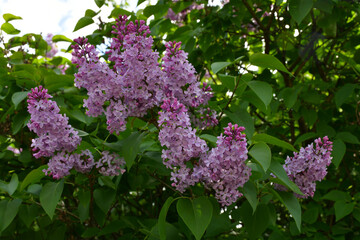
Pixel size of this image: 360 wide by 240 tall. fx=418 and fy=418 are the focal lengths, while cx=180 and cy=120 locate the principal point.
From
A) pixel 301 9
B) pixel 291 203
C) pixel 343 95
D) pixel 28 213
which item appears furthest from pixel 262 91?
pixel 28 213

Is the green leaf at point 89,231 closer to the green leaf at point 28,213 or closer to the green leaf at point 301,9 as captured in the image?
the green leaf at point 28,213

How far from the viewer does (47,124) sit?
→ 1.30 m

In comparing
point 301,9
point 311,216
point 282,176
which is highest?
point 301,9

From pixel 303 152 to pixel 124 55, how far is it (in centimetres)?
67

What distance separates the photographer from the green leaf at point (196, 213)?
48.4 inches

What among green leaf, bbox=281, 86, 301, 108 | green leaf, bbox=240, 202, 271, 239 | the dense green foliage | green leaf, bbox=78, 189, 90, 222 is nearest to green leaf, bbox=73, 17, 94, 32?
the dense green foliage

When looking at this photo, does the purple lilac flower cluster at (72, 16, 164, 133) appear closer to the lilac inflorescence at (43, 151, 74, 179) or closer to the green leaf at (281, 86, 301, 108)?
the lilac inflorescence at (43, 151, 74, 179)

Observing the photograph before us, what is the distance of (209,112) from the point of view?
1.56 m

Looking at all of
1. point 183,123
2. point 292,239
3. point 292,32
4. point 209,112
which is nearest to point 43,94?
point 183,123

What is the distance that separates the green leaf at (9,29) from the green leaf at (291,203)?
1940 millimetres

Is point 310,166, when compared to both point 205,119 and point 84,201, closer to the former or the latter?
point 205,119

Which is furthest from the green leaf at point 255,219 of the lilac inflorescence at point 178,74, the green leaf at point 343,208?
the green leaf at point 343,208

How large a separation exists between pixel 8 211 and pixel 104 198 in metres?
0.37

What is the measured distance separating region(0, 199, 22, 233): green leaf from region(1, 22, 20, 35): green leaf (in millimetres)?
1301
